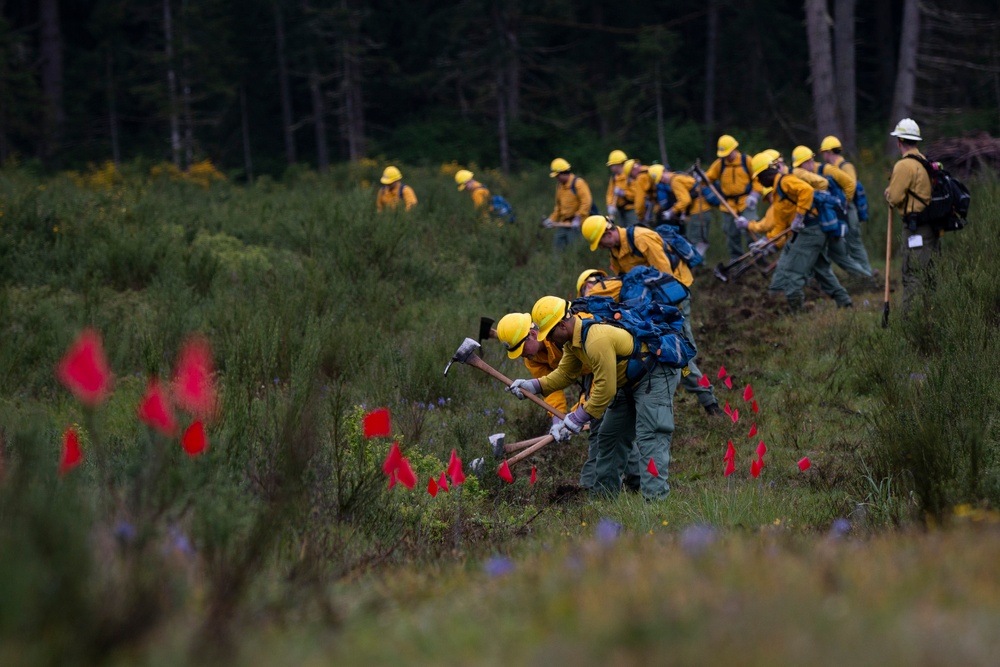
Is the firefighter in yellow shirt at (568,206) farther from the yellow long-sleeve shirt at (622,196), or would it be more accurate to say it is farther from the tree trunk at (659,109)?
the tree trunk at (659,109)

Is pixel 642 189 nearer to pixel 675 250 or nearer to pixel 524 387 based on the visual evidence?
pixel 675 250

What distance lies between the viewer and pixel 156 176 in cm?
2319

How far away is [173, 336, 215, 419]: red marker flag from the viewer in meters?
3.04

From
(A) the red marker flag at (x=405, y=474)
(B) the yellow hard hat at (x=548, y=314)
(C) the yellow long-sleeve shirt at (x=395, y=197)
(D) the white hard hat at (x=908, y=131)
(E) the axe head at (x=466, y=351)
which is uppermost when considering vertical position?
(D) the white hard hat at (x=908, y=131)

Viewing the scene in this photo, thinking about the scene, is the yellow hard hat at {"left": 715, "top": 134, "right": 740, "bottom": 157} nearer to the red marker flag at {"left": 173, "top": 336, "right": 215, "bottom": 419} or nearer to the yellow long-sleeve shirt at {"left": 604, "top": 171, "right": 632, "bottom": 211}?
the yellow long-sleeve shirt at {"left": 604, "top": 171, "right": 632, "bottom": 211}

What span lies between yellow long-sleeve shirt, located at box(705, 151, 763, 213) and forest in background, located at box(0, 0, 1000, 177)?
12.4m

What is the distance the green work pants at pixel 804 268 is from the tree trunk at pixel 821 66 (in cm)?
966

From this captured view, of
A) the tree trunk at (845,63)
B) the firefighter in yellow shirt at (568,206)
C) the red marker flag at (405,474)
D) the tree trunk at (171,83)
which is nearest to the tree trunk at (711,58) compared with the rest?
the tree trunk at (845,63)

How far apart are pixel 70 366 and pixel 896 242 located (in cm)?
1382

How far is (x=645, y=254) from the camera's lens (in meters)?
9.06

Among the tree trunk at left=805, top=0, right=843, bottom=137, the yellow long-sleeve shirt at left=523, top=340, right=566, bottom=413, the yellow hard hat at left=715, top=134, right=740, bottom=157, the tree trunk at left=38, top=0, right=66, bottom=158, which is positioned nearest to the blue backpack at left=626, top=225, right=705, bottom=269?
the yellow long-sleeve shirt at left=523, top=340, right=566, bottom=413

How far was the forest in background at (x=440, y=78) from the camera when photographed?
1133 inches

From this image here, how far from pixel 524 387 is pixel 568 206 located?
8.90 metres

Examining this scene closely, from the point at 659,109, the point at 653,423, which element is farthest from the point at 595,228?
the point at 659,109
